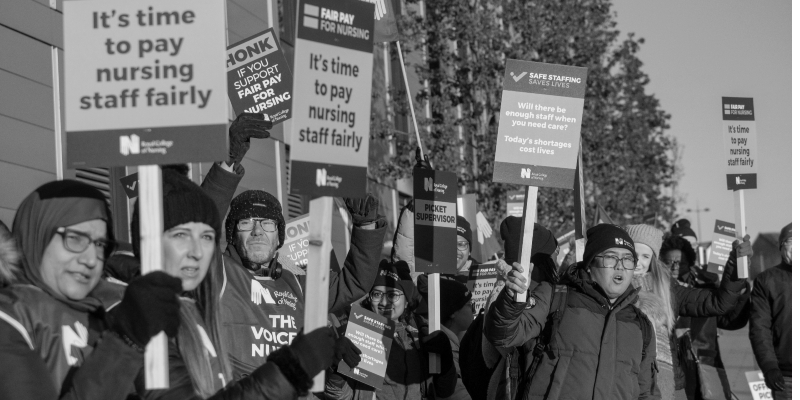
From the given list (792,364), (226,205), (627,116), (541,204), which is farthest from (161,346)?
(627,116)

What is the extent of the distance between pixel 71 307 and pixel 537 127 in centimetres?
334

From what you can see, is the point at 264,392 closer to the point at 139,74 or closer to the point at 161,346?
the point at 161,346

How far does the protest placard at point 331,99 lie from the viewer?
13.2 ft

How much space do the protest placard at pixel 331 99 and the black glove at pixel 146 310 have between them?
3.06 feet

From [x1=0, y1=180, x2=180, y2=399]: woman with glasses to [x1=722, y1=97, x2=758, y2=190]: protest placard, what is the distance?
22.4 ft

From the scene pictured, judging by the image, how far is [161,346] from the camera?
3232 millimetres

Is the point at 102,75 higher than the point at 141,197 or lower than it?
higher

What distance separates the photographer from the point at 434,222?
7.04m

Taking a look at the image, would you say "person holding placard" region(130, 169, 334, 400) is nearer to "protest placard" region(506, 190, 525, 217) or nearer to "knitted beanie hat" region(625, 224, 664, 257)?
"knitted beanie hat" region(625, 224, 664, 257)

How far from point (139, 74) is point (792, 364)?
6169 mm

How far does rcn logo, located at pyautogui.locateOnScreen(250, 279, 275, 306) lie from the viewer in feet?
16.3

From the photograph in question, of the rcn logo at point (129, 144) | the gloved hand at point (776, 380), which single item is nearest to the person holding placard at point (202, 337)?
the rcn logo at point (129, 144)

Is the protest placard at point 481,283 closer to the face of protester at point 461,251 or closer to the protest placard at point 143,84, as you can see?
the face of protester at point 461,251

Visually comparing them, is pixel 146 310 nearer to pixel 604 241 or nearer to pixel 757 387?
pixel 604 241
